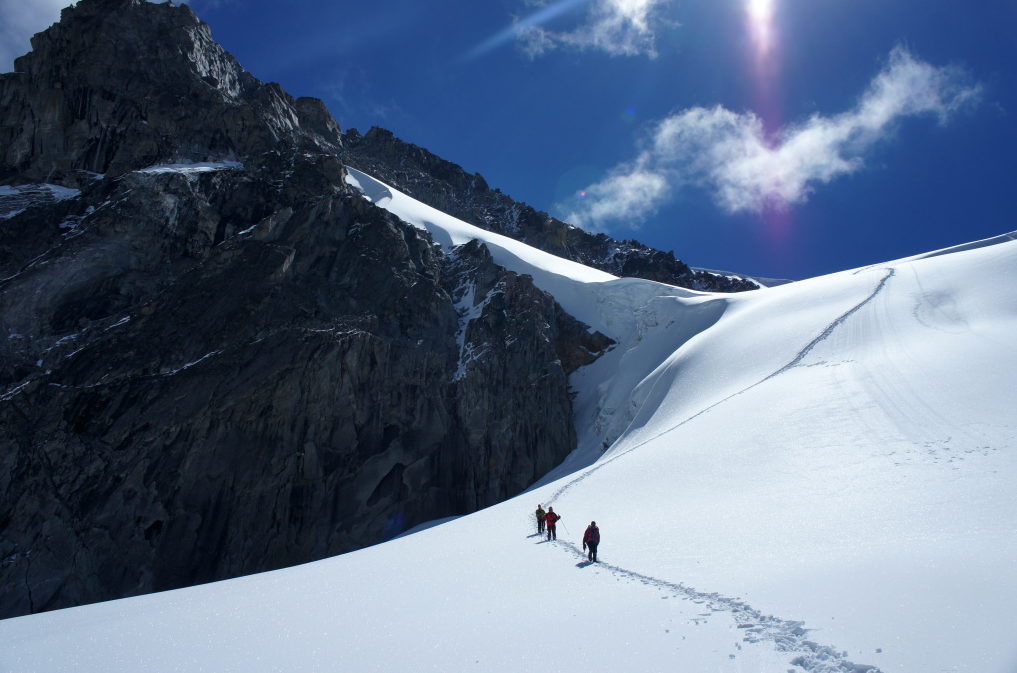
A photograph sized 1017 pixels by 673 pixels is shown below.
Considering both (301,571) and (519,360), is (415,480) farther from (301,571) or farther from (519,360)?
(301,571)

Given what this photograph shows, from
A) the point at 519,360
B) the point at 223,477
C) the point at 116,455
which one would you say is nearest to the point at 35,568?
the point at 116,455

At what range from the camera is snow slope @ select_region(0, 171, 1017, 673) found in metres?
6.61

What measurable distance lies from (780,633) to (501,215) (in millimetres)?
81859

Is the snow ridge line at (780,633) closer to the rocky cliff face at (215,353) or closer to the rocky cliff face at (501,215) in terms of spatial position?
the rocky cliff face at (215,353)

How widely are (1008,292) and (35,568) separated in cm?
4324

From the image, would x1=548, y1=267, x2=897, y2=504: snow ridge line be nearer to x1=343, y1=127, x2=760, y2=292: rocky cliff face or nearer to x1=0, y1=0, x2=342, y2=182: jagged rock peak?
x1=0, y1=0, x2=342, y2=182: jagged rock peak

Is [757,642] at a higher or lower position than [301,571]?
higher

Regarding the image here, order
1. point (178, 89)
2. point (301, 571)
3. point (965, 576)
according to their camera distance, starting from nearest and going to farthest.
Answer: point (965, 576)
point (301, 571)
point (178, 89)

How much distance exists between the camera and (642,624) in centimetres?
751

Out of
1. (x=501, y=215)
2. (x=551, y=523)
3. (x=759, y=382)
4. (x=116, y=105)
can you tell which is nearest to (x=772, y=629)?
(x=551, y=523)

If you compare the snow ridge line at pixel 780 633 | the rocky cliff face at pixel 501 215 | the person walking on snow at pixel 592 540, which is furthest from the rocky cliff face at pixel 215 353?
the rocky cliff face at pixel 501 215

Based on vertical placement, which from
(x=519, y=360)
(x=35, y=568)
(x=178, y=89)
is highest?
(x=178, y=89)

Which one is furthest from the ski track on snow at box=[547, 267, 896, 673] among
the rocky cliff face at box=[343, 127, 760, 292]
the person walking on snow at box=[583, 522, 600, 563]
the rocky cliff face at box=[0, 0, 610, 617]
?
the rocky cliff face at box=[343, 127, 760, 292]

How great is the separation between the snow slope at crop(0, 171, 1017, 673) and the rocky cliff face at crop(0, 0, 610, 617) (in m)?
13.2
